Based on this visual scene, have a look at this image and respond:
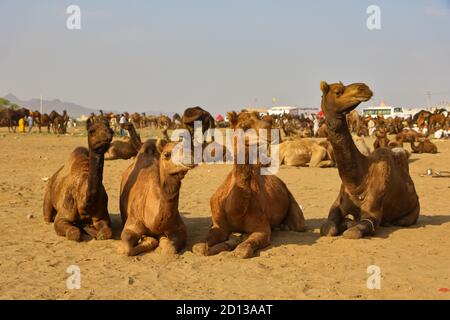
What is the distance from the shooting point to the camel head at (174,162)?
264 inches

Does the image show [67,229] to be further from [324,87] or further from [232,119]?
[324,87]

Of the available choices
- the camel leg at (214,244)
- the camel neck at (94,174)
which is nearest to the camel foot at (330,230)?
the camel leg at (214,244)

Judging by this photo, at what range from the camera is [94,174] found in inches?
323

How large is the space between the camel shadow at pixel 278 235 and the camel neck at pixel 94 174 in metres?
1.46

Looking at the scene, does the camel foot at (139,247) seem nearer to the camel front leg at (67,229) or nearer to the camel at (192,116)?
the camel front leg at (67,229)

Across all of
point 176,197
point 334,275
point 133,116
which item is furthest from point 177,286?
point 133,116

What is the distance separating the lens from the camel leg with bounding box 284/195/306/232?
9109mm

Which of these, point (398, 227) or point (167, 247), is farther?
point (398, 227)

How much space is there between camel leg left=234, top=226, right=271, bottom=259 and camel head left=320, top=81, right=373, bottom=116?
1.88 metres

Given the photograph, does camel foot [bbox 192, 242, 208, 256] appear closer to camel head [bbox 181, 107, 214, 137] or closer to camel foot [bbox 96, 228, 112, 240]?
camel foot [bbox 96, 228, 112, 240]

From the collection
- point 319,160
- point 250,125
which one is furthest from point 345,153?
point 319,160

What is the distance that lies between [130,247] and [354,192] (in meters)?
3.38

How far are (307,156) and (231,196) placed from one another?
12.5m

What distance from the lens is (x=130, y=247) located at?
750 cm
